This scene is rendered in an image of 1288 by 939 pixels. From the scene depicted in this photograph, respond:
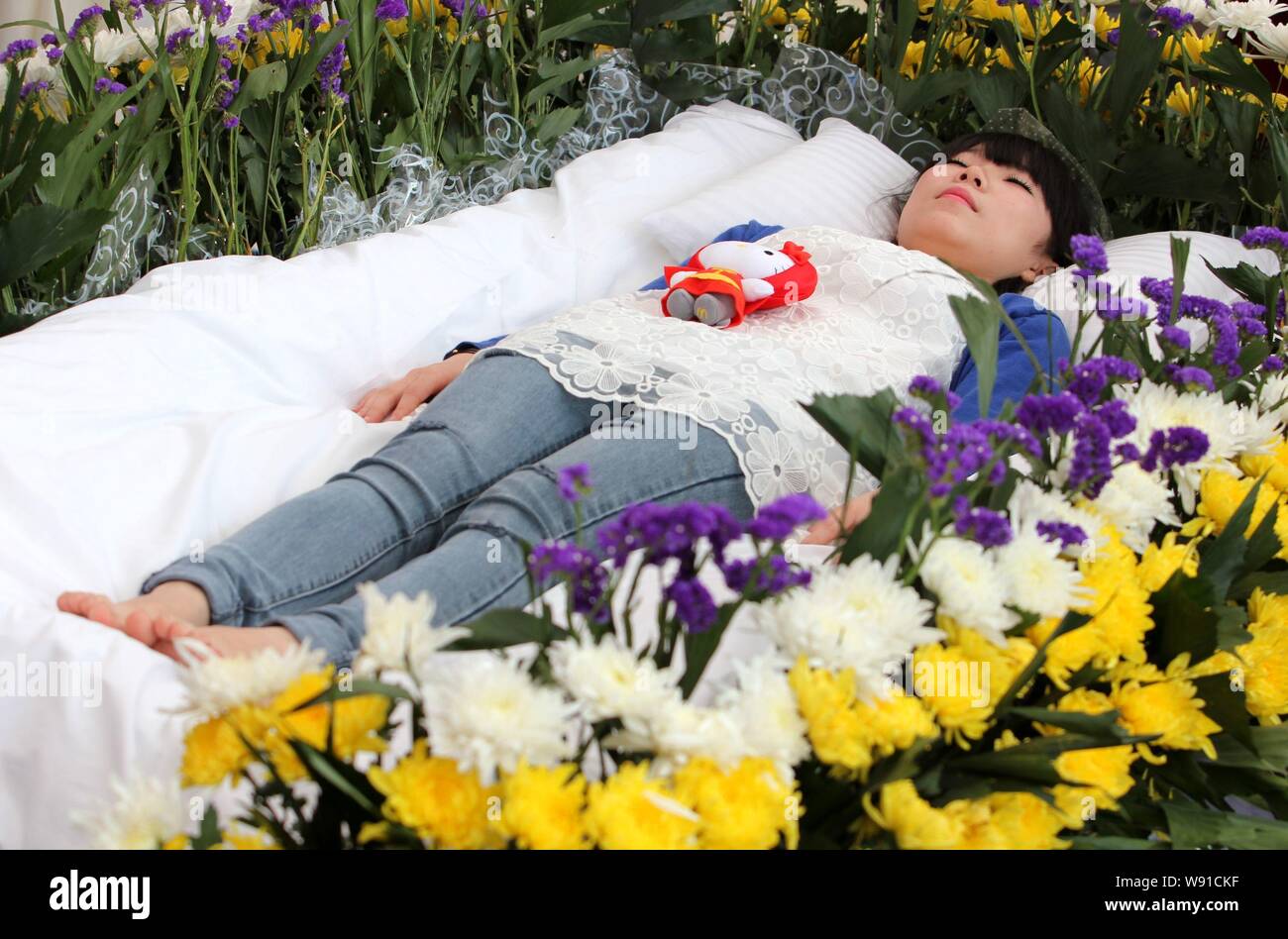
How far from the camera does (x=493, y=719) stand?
17.9 inches

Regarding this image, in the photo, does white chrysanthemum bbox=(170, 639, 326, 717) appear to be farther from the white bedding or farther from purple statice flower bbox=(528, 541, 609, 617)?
the white bedding

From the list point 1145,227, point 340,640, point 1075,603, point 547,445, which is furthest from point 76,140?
point 1145,227

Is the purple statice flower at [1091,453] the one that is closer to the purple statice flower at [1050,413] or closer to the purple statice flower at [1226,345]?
the purple statice flower at [1050,413]

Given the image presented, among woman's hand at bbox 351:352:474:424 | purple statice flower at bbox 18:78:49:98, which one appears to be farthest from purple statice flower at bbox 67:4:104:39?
woman's hand at bbox 351:352:474:424

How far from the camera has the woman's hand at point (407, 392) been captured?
1.28m

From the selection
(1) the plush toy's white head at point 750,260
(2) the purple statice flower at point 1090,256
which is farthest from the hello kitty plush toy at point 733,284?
(2) the purple statice flower at point 1090,256

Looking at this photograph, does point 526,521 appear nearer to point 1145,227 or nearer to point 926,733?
point 926,733

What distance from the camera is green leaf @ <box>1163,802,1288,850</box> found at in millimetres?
646

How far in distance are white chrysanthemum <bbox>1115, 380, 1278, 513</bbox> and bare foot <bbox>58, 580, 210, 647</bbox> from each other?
64 cm

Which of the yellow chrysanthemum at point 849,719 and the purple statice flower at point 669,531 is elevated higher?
the purple statice flower at point 669,531

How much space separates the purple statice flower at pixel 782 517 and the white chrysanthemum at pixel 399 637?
13 cm

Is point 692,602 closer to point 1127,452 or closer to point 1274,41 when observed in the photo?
point 1127,452

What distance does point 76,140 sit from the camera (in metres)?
1.25
